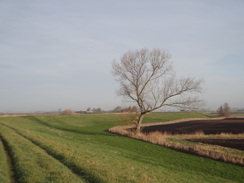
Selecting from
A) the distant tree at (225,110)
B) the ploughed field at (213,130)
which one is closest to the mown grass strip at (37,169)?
the ploughed field at (213,130)

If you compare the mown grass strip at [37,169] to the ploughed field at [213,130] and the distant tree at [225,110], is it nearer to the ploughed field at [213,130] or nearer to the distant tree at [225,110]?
the ploughed field at [213,130]

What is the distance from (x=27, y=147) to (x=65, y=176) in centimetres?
749

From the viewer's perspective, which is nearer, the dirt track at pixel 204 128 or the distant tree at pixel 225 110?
the dirt track at pixel 204 128

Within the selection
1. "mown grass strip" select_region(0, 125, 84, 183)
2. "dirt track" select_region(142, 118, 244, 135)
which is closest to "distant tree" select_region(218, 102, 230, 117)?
"dirt track" select_region(142, 118, 244, 135)

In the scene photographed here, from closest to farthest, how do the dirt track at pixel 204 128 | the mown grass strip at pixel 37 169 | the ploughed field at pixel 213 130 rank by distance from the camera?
the mown grass strip at pixel 37 169 < the ploughed field at pixel 213 130 < the dirt track at pixel 204 128

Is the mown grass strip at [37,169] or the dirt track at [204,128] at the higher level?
the mown grass strip at [37,169]

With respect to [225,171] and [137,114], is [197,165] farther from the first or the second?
[137,114]

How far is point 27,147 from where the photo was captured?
15.2 m

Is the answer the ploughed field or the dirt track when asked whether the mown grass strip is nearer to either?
the ploughed field

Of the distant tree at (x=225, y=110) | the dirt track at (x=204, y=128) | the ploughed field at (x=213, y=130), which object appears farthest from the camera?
the distant tree at (x=225, y=110)

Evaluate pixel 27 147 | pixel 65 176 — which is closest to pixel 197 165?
pixel 65 176

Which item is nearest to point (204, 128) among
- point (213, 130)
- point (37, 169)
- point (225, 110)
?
point (213, 130)

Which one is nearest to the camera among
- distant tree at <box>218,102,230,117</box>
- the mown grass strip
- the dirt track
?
the mown grass strip

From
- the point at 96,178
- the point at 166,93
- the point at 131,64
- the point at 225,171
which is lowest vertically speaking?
the point at 225,171
